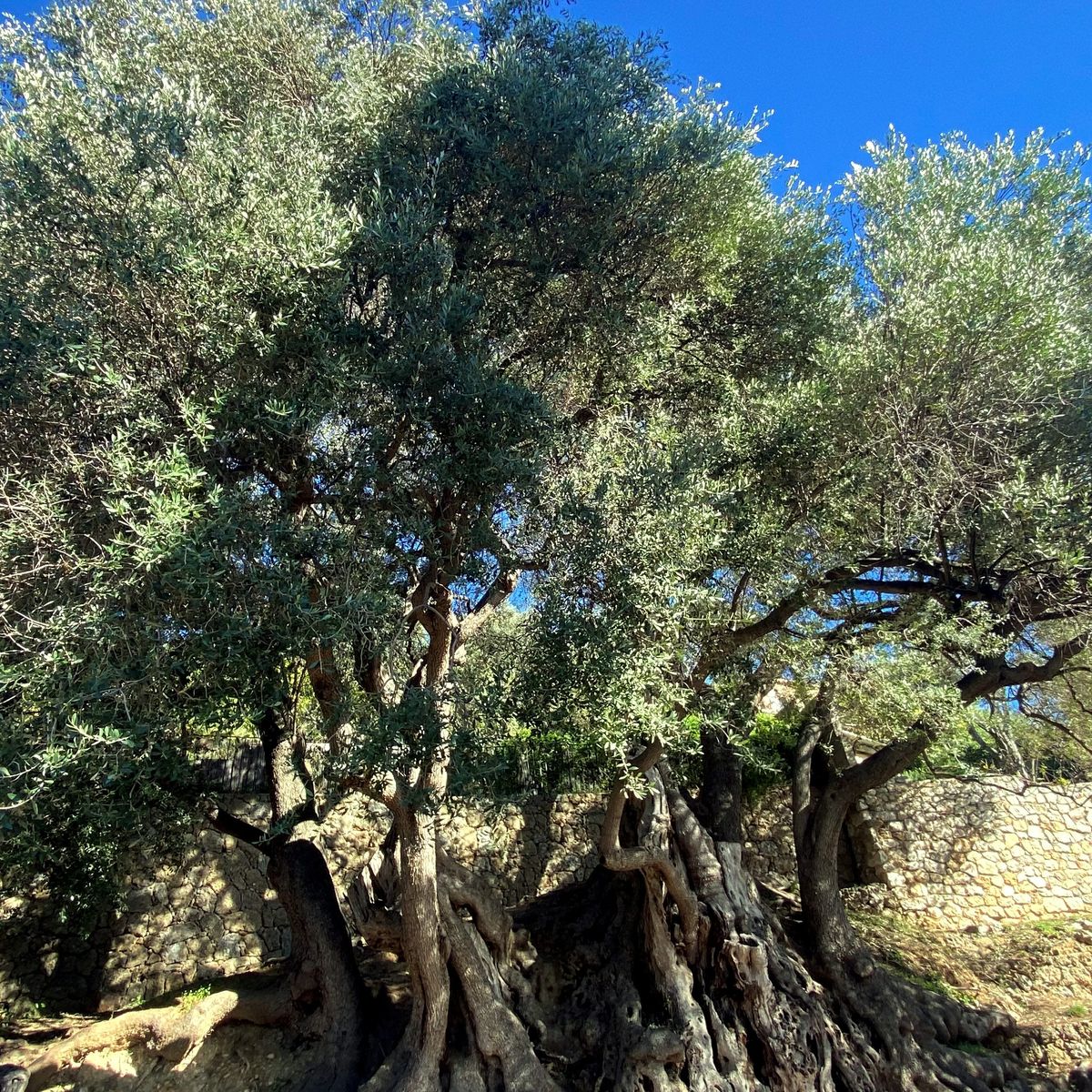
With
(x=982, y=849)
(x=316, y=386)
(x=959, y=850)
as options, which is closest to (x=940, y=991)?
(x=959, y=850)

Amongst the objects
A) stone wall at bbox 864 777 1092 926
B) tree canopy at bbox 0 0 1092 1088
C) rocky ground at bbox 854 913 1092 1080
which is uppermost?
tree canopy at bbox 0 0 1092 1088

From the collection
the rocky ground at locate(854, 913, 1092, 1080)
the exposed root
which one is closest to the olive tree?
the exposed root

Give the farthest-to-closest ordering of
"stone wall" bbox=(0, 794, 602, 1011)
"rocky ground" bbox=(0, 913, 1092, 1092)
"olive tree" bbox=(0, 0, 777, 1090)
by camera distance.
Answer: "stone wall" bbox=(0, 794, 602, 1011), "rocky ground" bbox=(0, 913, 1092, 1092), "olive tree" bbox=(0, 0, 777, 1090)

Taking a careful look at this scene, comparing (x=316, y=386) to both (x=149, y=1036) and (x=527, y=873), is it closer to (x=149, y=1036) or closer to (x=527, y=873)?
(x=149, y=1036)

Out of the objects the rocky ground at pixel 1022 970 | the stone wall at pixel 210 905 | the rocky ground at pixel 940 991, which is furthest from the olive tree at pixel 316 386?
the rocky ground at pixel 1022 970

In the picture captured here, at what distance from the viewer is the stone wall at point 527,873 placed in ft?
36.1

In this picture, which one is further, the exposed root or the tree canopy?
the exposed root

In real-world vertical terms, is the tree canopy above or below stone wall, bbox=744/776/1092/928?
above

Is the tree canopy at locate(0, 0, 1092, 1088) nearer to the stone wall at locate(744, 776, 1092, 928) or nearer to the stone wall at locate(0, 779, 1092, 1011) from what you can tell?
the stone wall at locate(0, 779, 1092, 1011)

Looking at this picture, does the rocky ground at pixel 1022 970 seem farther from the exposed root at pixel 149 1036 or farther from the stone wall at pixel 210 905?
the exposed root at pixel 149 1036

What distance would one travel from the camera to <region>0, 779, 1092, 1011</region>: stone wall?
36.1 feet

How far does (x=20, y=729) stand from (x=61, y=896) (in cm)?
589

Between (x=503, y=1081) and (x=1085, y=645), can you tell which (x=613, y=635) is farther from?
(x=1085, y=645)

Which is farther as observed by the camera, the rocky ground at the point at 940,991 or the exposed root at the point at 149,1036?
the rocky ground at the point at 940,991
